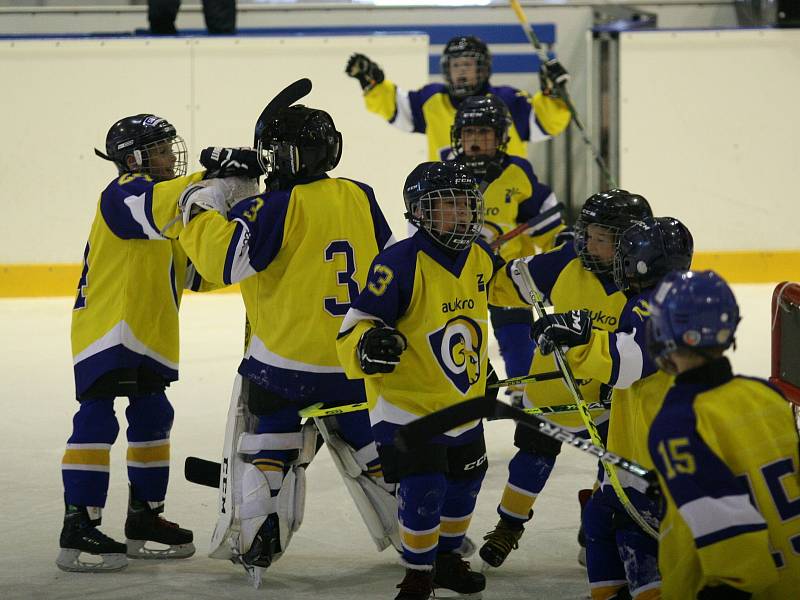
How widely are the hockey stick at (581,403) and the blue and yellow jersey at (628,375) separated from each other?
0.14 ft

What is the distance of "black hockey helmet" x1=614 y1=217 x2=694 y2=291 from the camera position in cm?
267

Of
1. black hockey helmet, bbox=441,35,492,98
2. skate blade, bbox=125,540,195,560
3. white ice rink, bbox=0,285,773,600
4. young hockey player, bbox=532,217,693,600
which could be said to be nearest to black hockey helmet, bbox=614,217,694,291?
young hockey player, bbox=532,217,693,600

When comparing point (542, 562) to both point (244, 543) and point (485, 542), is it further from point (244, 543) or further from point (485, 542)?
point (244, 543)

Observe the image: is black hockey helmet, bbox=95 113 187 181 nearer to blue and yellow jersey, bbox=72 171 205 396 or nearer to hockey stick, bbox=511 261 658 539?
blue and yellow jersey, bbox=72 171 205 396

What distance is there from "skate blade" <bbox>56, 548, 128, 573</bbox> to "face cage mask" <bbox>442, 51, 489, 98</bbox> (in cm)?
274

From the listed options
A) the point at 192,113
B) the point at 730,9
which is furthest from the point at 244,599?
the point at 730,9

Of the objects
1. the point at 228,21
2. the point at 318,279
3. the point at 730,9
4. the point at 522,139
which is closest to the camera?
the point at 318,279

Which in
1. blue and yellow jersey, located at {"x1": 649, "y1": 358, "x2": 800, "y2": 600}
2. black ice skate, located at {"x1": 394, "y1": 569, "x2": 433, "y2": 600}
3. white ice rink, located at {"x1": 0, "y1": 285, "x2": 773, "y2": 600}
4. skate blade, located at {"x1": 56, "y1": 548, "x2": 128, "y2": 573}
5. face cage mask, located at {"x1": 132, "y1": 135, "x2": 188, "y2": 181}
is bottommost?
white ice rink, located at {"x1": 0, "y1": 285, "x2": 773, "y2": 600}

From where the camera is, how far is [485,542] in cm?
338

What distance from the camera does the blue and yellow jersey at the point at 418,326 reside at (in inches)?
113

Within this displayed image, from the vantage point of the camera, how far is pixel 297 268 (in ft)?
10.3

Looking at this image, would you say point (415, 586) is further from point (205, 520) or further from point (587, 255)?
point (205, 520)

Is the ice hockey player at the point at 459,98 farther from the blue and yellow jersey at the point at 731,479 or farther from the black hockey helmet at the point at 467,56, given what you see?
the blue and yellow jersey at the point at 731,479

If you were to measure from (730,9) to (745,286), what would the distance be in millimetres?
2764
